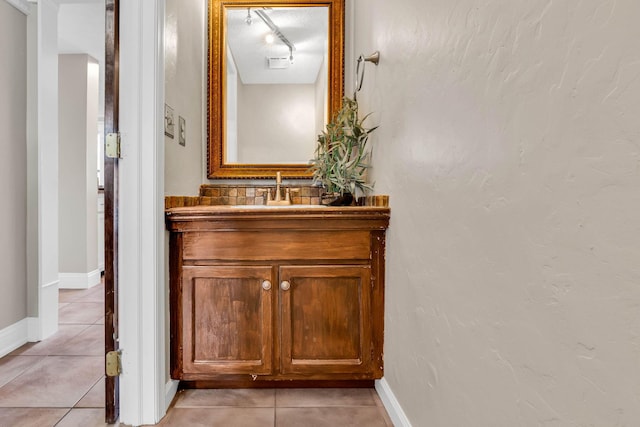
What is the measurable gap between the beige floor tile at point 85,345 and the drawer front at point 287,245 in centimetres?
110

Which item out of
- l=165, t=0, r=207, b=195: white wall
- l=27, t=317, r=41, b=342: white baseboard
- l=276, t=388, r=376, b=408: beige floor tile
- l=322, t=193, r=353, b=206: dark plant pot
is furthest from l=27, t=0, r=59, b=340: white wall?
l=322, t=193, r=353, b=206: dark plant pot

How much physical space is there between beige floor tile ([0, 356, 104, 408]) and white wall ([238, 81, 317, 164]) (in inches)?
52.7

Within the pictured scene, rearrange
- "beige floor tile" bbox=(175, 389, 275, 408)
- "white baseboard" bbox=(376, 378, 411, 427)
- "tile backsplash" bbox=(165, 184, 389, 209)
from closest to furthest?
"white baseboard" bbox=(376, 378, 411, 427)
"beige floor tile" bbox=(175, 389, 275, 408)
"tile backsplash" bbox=(165, 184, 389, 209)

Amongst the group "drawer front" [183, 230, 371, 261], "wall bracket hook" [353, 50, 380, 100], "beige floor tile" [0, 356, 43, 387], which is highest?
"wall bracket hook" [353, 50, 380, 100]

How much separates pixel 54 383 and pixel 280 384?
1.04 meters

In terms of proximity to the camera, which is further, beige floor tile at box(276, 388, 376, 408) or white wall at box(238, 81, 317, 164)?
white wall at box(238, 81, 317, 164)

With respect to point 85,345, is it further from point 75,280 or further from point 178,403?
point 75,280

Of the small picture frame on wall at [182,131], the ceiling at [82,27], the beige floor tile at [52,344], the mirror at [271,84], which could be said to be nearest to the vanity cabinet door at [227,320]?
the small picture frame on wall at [182,131]

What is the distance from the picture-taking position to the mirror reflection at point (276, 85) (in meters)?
2.10

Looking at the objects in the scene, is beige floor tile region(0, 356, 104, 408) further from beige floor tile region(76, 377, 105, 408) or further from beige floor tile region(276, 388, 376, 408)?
beige floor tile region(276, 388, 376, 408)

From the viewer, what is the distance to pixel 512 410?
0.64 m

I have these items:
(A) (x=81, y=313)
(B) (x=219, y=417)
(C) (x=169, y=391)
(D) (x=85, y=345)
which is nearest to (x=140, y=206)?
(C) (x=169, y=391)

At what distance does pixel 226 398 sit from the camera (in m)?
1.51

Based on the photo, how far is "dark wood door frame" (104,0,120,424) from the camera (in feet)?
4.12
